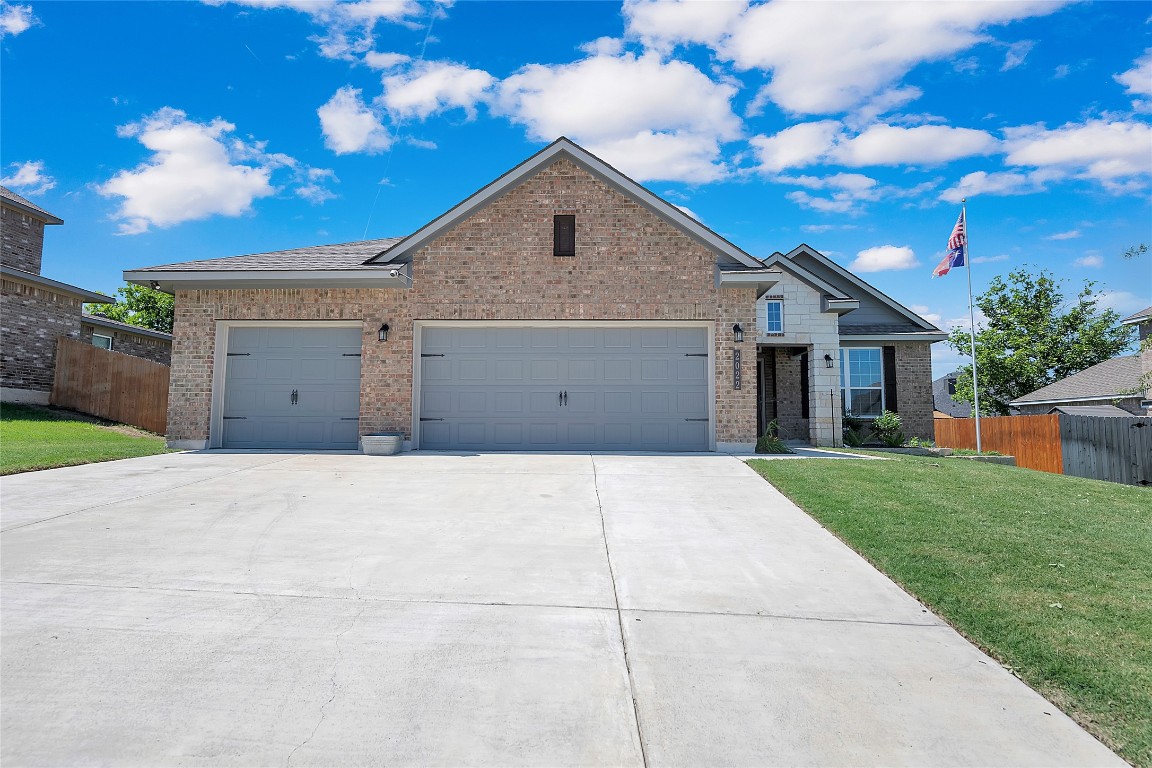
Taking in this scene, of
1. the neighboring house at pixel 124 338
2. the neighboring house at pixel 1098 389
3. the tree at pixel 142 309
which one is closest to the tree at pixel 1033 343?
the neighboring house at pixel 1098 389

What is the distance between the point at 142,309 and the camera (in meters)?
38.9

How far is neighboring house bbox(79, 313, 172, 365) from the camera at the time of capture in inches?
818

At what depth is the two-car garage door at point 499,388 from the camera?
11219 mm

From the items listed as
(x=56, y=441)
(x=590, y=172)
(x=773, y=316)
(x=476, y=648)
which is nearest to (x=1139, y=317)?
(x=773, y=316)

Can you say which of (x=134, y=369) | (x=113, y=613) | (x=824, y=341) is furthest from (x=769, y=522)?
(x=134, y=369)

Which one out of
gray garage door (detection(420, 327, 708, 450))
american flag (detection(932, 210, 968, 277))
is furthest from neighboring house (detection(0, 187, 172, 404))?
american flag (detection(932, 210, 968, 277))

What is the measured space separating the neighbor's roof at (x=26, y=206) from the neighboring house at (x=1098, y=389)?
124 ft

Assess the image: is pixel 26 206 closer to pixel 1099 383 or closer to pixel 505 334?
pixel 505 334

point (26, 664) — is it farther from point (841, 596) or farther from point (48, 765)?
point (841, 596)

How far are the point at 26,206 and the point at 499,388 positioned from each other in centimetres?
1988

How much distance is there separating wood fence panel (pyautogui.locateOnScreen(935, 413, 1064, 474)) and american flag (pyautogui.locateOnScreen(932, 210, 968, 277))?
4675 mm

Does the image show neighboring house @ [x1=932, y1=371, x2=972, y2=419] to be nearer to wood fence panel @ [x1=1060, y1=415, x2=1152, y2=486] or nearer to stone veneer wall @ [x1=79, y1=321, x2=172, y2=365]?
wood fence panel @ [x1=1060, y1=415, x2=1152, y2=486]

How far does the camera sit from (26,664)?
2992 mm

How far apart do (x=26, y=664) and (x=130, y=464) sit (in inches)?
285
